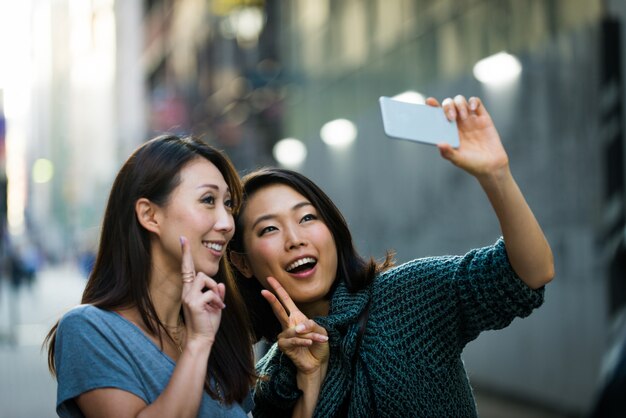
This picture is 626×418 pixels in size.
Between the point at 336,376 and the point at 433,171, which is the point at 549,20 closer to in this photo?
the point at 433,171

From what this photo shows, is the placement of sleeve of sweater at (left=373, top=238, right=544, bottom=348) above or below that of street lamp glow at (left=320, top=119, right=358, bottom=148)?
above

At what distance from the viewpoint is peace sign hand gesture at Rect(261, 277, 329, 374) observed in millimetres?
3162

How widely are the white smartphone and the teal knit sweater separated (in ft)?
1.40

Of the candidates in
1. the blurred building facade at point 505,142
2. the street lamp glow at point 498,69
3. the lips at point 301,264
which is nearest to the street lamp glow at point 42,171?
the blurred building facade at point 505,142

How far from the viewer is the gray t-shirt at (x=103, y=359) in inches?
112

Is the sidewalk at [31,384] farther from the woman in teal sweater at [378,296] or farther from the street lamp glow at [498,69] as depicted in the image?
the street lamp glow at [498,69]

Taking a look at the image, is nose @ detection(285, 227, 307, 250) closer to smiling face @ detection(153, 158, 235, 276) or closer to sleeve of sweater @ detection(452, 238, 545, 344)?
smiling face @ detection(153, 158, 235, 276)

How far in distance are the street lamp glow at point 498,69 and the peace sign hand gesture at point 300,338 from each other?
7.24m

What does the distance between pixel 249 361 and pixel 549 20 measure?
6.89m

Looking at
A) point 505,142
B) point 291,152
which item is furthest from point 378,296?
point 291,152

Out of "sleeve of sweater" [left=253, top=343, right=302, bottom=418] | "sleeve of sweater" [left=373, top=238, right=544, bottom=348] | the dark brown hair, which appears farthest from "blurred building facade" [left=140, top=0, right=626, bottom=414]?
"sleeve of sweater" [left=373, top=238, right=544, bottom=348]

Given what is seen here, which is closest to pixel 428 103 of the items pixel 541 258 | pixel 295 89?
pixel 541 258

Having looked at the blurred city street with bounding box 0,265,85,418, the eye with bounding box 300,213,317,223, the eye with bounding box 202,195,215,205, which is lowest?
the blurred city street with bounding box 0,265,85,418

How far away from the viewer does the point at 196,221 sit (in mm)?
3137
